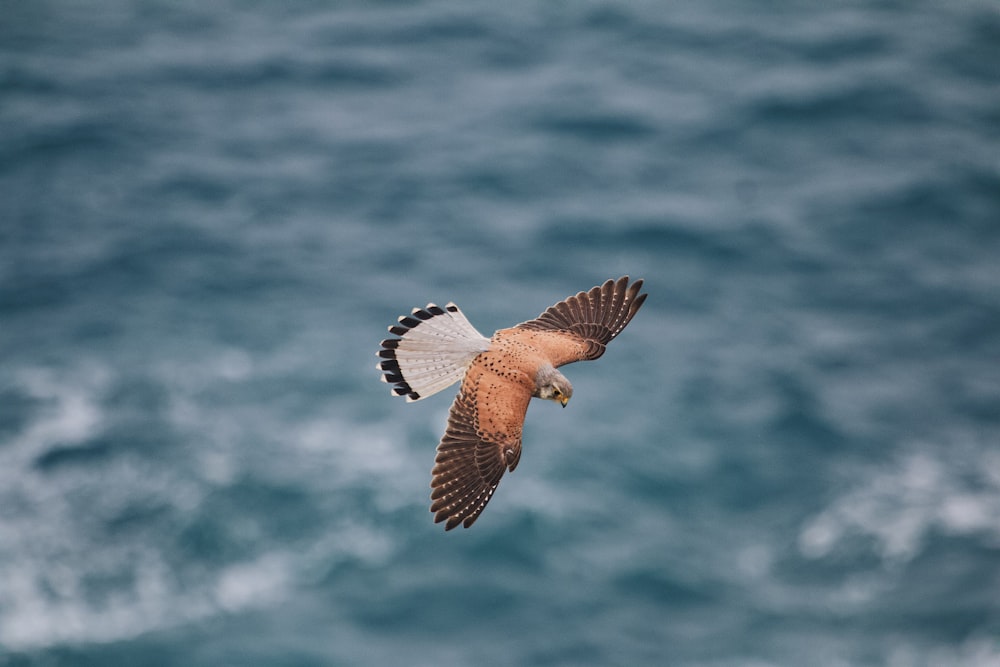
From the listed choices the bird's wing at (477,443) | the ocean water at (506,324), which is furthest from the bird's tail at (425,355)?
the ocean water at (506,324)

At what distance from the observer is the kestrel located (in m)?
17.8

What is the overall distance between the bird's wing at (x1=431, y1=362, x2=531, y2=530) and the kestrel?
0.04ft

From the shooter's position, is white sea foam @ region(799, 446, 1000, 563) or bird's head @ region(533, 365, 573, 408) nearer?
bird's head @ region(533, 365, 573, 408)

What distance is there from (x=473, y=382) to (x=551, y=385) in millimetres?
1109

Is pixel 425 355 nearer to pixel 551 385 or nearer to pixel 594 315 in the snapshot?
pixel 551 385

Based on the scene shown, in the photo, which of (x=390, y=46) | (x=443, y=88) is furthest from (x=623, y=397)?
(x=390, y=46)

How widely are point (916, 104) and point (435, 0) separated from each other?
934 inches

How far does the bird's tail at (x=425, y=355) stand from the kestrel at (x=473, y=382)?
0.01 metres

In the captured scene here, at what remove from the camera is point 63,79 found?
6181 cm

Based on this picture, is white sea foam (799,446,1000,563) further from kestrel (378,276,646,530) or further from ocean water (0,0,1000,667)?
kestrel (378,276,646,530)

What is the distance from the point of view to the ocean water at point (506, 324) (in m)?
47.0

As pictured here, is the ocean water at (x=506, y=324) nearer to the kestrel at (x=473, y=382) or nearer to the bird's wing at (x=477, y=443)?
the kestrel at (x=473, y=382)

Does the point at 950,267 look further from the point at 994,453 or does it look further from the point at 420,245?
the point at 420,245

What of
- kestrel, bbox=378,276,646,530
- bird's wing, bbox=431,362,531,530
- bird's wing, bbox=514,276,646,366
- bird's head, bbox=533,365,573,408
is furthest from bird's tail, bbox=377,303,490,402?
bird's wing, bbox=514,276,646,366
